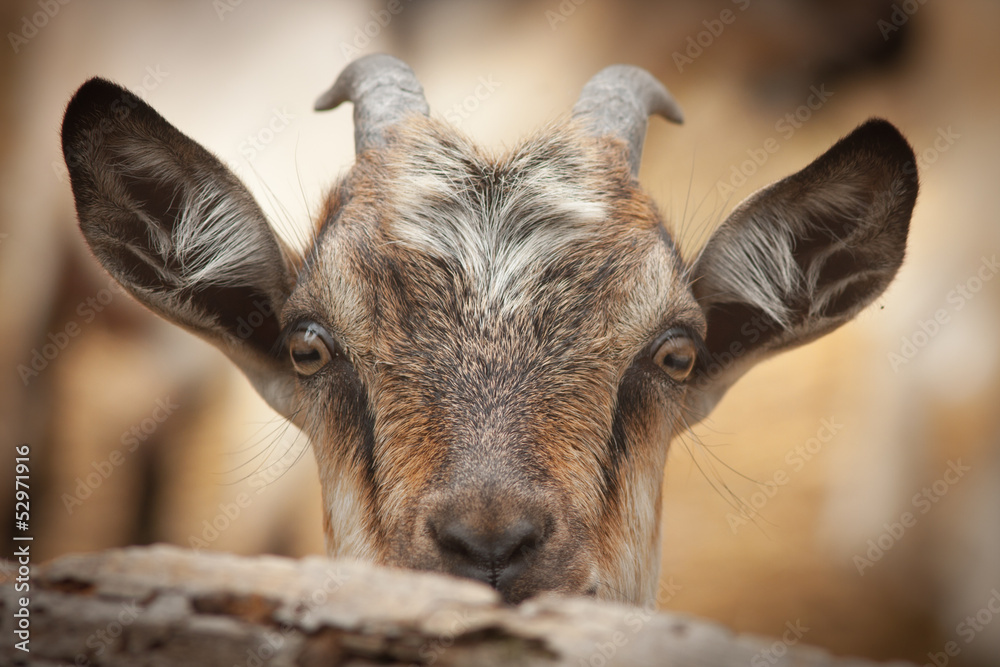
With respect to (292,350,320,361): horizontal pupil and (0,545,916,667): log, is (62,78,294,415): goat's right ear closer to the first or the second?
(292,350,320,361): horizontal pupil

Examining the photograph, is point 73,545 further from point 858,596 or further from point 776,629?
point 858,596

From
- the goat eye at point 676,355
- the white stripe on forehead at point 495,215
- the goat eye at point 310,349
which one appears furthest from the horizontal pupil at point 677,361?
the goat eye at point 310,349

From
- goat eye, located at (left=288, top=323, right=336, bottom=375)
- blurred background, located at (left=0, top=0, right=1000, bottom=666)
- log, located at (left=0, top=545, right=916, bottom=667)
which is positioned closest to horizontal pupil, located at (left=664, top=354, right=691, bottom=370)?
goat eye, located at (left=288, top=323, right=336, bottom=375)

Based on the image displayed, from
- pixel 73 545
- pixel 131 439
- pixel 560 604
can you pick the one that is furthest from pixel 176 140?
pixel 73 545

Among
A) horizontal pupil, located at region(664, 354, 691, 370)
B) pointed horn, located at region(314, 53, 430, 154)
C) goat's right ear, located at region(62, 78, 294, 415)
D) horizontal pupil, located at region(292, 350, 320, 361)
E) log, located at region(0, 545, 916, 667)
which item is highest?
pointed horn, located at region(314, 53, 430, 154)

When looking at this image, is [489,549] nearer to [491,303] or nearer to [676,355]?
[491,303]

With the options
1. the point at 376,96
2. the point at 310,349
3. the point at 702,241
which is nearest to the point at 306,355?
the point at 310,349

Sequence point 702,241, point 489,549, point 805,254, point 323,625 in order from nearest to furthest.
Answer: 1. point 323,625
2. point 489,549
3. point 805,254
4. point 702,241
